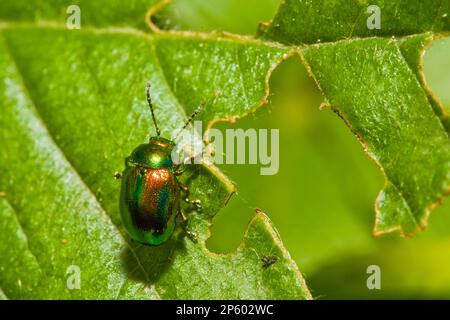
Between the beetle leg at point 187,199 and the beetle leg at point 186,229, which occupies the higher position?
the beetle leg at point 187,199

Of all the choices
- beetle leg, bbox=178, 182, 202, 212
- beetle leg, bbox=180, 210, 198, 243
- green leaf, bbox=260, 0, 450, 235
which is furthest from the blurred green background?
green leaf, bbox=260, 0, 450, 235

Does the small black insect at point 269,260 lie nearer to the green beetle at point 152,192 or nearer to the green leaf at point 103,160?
the green leaf at point 103,160

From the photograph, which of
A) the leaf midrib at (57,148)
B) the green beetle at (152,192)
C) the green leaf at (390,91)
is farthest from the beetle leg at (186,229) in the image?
the green leaf at (390,91)

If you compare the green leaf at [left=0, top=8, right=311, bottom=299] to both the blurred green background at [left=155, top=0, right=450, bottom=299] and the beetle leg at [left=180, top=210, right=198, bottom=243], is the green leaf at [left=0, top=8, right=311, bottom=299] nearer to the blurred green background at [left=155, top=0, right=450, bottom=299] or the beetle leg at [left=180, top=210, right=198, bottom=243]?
the beetle leg at [left=180, top=210, right=198, bottom=243]

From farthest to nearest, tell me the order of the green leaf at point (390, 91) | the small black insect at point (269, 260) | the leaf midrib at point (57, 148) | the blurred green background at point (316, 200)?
the blurred green background at point (316, 200) → the leaf midrib at point (57, 148) → the small black insect at point (269, 260) → the green leaf at point (390, 91)

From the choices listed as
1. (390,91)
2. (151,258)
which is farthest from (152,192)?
(390,91)
